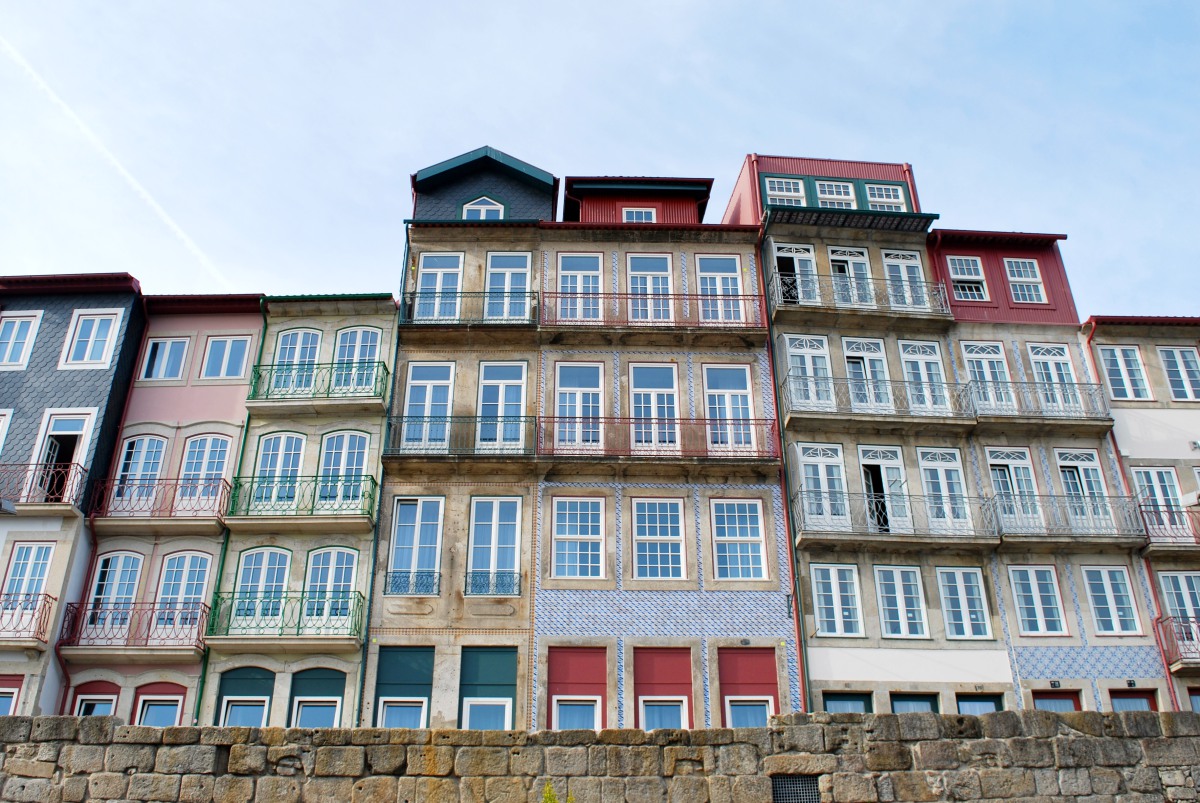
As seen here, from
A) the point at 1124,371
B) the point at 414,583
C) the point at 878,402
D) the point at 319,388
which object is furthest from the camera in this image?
the point at 1124,371

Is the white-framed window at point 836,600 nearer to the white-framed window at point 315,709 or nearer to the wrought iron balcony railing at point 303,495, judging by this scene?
the wrought iron balcony railing at point 303,495

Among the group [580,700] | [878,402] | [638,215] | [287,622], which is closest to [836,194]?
[638,215]

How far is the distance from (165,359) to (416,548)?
794 cm

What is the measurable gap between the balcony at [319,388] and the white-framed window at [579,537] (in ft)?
15.8

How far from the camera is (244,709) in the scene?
2133 centimetres

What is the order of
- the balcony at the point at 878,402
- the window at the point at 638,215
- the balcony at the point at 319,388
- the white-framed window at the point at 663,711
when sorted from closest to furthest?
1. the white-framed window at the point at 663,711
2. the balcony at the point at 319,388
3. the balcony at the point at 878,402
4. the window at the point at 638,215

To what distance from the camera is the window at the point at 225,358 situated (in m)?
24.9

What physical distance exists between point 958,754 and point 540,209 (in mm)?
17408

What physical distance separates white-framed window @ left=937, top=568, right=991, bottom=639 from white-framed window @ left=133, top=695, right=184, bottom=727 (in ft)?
51.8

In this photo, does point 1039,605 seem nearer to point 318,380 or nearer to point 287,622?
point 287,622

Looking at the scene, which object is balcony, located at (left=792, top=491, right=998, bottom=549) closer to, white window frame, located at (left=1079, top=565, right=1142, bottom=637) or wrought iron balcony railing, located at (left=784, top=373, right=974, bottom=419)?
wrought iron balcony railing, located at (left=784, top=373, right=974, bottom=419)

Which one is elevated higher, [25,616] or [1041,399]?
[1041,399]

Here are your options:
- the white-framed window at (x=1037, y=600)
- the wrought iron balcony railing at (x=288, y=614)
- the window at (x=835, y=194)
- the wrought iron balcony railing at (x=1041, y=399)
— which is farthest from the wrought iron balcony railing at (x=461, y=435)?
the white-framed window at (x=1037, y=600)

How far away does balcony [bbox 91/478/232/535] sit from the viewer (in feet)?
74.7
